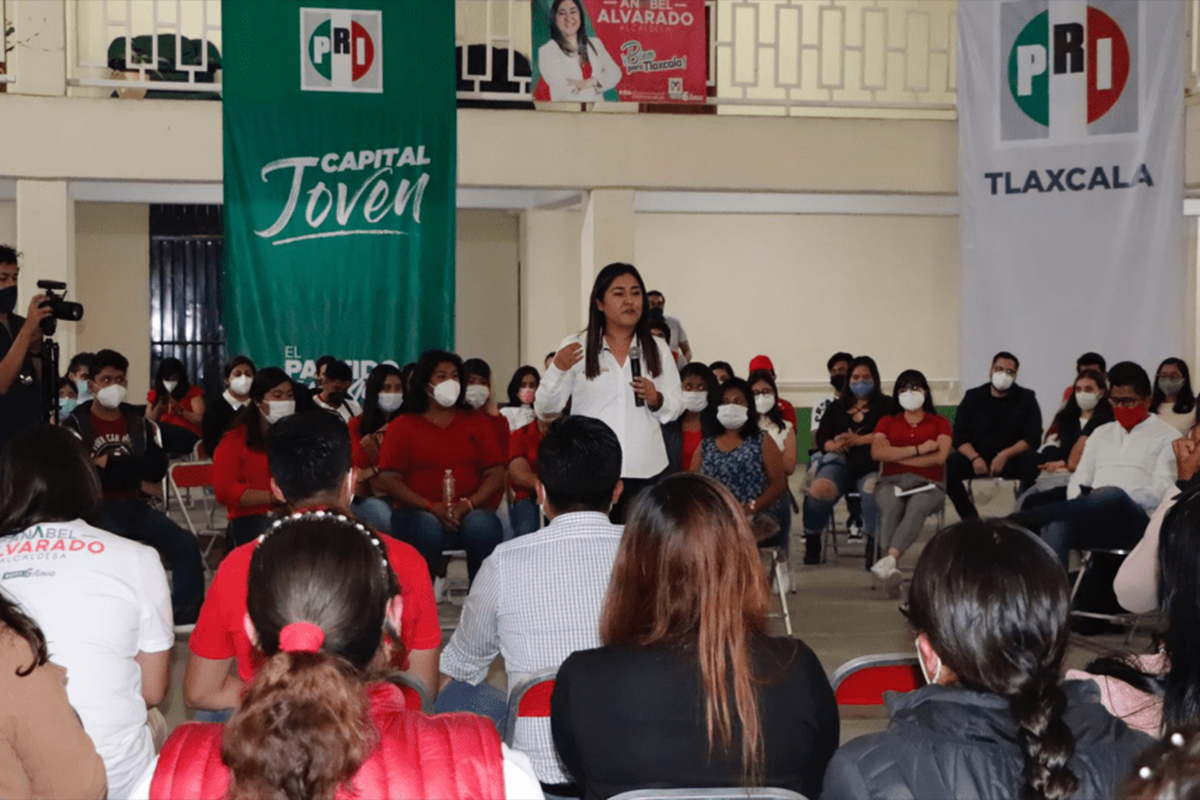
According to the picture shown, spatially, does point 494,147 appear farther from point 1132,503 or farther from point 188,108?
point 1132,503

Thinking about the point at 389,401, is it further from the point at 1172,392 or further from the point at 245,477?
the point at 1172,392

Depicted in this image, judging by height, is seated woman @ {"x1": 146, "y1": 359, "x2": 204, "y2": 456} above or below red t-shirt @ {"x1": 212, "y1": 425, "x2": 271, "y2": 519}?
above

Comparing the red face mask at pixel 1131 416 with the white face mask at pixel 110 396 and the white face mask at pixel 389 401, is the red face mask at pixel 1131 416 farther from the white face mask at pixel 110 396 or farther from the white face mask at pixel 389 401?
the white face mask at pixel 110 396

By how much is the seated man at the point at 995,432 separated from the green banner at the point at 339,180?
10.8 ft

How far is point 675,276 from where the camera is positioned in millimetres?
13828

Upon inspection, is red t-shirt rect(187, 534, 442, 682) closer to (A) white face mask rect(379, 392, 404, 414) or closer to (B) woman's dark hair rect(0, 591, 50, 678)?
(B) woman's dark hair rect(0, 591, 50, 678)

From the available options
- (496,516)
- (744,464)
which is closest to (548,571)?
(496,516)

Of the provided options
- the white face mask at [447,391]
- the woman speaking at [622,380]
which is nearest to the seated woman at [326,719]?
the woman speaking at [622,380]

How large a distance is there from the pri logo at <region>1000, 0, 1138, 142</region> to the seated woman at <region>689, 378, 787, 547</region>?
4238 mm

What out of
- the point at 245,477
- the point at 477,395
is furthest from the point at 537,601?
the point at 477,395

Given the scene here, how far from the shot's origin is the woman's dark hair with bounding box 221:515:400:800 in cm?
151

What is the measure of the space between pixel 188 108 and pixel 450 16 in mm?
2023

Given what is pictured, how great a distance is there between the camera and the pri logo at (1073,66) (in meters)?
9.49

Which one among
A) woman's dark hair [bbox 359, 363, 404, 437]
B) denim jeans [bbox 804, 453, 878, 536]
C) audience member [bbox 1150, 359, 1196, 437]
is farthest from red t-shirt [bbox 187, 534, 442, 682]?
audience member [bbox 1150, 359, 1196, 437]
